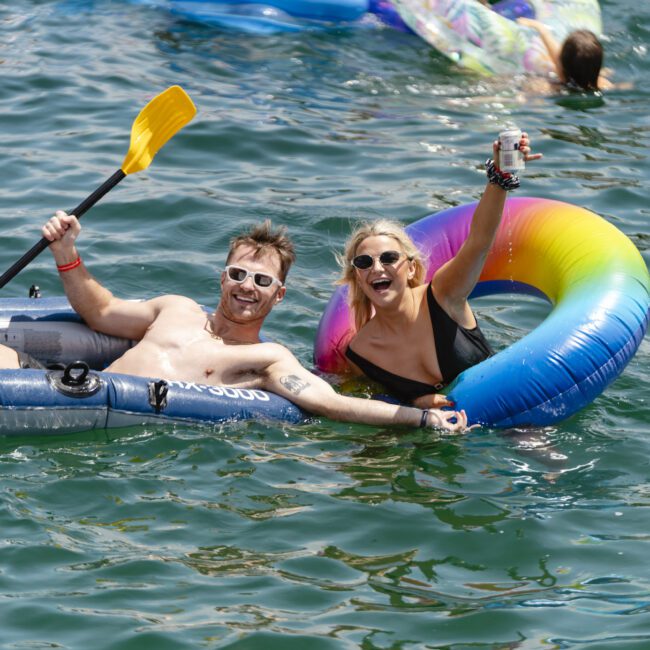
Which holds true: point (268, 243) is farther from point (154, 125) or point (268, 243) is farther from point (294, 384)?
point (154, 125)

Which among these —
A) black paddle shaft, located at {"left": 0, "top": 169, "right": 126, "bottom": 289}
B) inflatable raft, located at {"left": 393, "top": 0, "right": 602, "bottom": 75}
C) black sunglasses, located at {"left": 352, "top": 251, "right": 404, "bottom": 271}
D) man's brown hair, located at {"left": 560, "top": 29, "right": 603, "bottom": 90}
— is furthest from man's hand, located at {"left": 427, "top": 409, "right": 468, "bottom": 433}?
inflatable raft, located at {"left": 393, "top": 0, "right": 602, "bottom": 75}

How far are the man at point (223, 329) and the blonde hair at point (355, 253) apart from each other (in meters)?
0.31

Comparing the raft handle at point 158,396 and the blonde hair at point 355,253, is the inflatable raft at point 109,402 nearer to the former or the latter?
the raft handle at point 158,396

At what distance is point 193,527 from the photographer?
4551 mm

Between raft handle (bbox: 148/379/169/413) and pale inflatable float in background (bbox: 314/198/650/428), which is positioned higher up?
pale inflatable float in background (bbox: 314/198/650/428)

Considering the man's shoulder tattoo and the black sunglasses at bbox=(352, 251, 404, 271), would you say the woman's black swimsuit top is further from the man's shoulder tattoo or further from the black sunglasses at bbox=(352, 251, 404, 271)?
the man's shoulder tattoo

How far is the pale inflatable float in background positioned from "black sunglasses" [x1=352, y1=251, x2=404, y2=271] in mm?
519

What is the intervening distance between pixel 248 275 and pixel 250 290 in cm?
7

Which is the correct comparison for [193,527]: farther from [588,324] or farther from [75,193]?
[75,193]

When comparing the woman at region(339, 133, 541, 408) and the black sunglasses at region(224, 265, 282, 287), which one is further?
the black sunglasses at region(224, 265, 282, 287)

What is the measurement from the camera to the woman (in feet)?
18.2

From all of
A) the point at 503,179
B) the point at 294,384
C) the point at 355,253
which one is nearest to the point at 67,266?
the point at 294,384

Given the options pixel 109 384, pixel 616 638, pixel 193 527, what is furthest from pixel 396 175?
pixel 616 638

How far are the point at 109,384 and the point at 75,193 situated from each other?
3.48 metres
